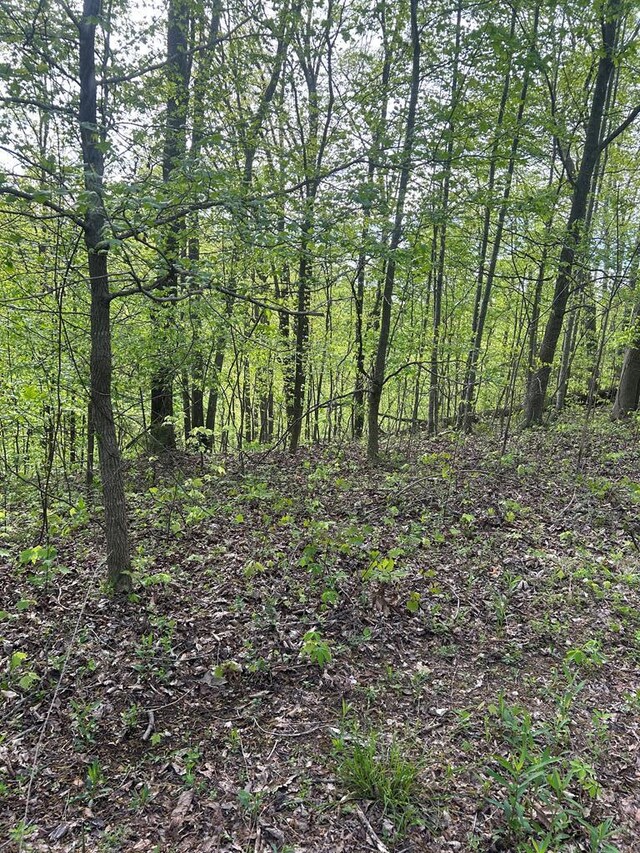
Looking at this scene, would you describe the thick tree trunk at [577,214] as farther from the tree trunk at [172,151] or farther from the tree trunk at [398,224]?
the tree trunk at [172,151]

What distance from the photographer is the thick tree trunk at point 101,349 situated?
13.1 ft

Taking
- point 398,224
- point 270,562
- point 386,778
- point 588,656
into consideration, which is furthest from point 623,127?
point 386,778

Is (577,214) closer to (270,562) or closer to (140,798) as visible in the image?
(270,562)

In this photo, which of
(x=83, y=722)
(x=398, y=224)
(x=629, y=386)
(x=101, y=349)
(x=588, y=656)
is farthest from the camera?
(x=629, y=386)

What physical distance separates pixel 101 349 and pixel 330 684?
146 inches

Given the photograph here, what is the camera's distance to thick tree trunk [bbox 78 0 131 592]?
13.1 feet

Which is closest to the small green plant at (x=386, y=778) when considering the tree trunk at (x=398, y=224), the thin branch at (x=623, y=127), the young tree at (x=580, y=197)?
the tree trunk at (x=398, y=224)

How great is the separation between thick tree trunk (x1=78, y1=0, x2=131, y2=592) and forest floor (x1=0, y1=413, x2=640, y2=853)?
1.38ft

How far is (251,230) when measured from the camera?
398 centimetres

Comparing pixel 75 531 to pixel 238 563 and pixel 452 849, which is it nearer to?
pixel 238 563

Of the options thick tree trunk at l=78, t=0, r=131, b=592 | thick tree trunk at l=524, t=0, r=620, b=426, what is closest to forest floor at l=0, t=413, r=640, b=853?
thick tree trunk at l=78, t=0, r=131, b=592

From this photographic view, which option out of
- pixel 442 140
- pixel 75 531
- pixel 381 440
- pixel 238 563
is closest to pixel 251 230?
pixel 442 140

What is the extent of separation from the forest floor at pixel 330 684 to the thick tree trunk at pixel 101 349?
421 millimetres

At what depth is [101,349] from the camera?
450cm
